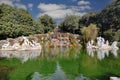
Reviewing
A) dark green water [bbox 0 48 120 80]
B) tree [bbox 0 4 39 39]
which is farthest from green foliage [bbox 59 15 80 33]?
dark green water [bbox 0 48 120 80]

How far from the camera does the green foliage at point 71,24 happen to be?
195ft

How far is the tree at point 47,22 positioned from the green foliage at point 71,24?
15.5ft

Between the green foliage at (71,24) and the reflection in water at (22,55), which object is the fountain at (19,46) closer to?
the reflection in water at (22,55)

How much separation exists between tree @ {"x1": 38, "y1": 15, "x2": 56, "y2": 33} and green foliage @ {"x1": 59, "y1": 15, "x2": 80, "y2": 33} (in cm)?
472

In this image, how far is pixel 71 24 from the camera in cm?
6025

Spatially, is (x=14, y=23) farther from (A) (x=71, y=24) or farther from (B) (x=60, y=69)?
(B) (x=60, y=69)

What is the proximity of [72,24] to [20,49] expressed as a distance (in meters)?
24.9

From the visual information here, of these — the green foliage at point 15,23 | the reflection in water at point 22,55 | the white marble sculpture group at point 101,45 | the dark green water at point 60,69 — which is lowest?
the dark green water at point 60,69

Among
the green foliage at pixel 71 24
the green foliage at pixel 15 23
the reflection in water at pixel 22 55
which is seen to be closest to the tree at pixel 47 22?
the green foliage at pixel 71 24

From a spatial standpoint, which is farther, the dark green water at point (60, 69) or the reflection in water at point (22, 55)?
the reflection in water at point (22, 55)

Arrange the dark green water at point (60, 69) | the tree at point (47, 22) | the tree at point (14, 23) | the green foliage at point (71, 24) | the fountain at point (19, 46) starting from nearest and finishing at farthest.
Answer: the dark green water at point (60, 69) < the fountain at point (19, 46) < the tree at point (14, 23) < the green foliage at point (71, 24) < the tree at point (47, 22)

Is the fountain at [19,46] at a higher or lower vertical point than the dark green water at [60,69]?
higher

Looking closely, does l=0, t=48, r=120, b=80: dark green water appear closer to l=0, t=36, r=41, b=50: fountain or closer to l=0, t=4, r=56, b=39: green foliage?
l=0, t=36, r=41, b=50: fountain

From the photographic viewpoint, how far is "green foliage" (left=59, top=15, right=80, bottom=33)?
59388mm
